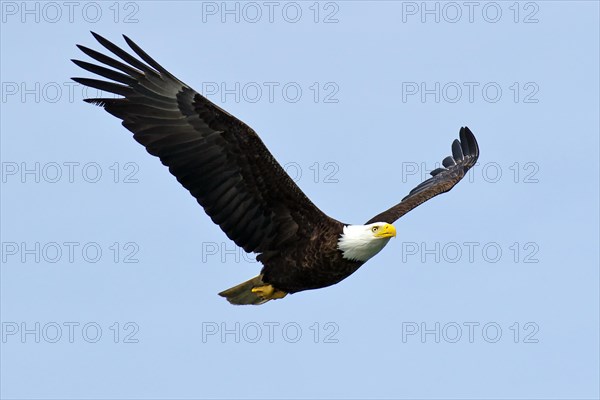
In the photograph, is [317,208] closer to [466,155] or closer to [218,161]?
[218,161]

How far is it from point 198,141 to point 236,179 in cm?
64

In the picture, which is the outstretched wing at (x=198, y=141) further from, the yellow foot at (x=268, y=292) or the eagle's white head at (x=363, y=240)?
the yellow foot at (x=268, y=292)

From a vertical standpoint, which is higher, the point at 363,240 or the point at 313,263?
the point at 363,240

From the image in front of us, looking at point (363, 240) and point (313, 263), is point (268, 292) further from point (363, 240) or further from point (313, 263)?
point (363, 240)

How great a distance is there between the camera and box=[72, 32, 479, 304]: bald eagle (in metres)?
16.0

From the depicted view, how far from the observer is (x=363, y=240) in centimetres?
1631

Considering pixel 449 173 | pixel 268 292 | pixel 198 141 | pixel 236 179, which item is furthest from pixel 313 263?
pixel 449 173

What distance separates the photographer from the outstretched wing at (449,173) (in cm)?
1891

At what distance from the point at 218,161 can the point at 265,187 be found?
0.64 metres

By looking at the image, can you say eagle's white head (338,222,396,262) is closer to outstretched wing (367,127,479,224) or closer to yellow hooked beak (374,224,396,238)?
yellow hooked beak (374,224,396,238)

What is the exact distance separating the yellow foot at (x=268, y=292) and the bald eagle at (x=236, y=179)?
2cm

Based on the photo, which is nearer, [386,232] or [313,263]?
[386,232]

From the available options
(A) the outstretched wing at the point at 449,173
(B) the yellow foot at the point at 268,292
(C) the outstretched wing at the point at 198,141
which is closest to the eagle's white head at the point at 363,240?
(C) the outstretched wing at the point at 198,141

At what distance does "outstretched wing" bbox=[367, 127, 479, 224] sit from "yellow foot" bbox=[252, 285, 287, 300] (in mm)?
1988
